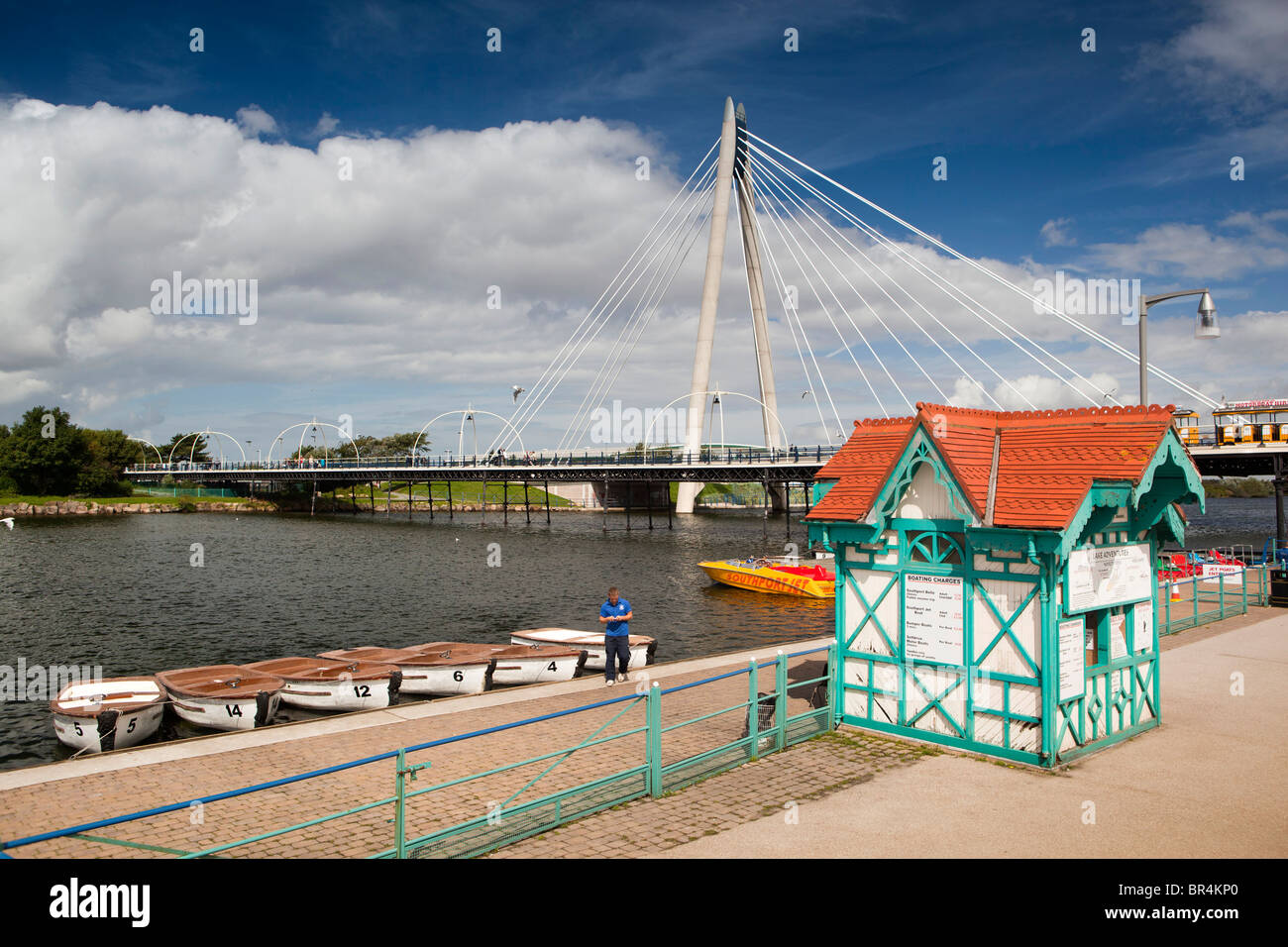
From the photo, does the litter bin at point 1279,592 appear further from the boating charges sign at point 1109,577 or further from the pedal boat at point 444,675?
the pedal boat at point 444,675

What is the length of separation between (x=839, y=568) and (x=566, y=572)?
40.1m

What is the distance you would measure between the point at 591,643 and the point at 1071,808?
53.1 feet

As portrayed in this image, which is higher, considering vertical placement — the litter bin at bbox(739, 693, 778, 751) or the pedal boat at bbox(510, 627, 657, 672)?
the litter bin at bbox(739, 693, 778, 751)

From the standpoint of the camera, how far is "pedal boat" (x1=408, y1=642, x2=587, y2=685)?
22594mm

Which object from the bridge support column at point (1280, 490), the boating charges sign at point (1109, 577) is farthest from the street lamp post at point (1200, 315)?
the bridge support column at point (1280, 490)

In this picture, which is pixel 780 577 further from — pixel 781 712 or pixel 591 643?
pixel 781 712

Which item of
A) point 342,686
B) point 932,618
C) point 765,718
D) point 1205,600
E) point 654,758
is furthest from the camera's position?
point 1205,600

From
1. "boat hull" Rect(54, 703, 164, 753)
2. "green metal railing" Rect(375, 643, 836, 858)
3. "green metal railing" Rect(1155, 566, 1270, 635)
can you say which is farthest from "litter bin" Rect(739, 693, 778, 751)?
"green metal railing" Rect(1155, 566, 1270, 635)

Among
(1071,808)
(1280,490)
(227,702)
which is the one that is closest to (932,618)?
(1071,808)

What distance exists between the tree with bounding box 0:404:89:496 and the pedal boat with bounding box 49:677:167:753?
122 metres

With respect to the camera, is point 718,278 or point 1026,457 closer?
point 1026,457

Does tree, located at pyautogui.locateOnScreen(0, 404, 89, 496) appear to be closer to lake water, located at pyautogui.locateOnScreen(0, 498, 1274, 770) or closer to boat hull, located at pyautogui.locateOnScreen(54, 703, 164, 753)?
lake water, located at pyautogui.locateOnScreen(0, 498, 1274, 770)

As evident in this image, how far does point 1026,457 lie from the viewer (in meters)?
13.0
